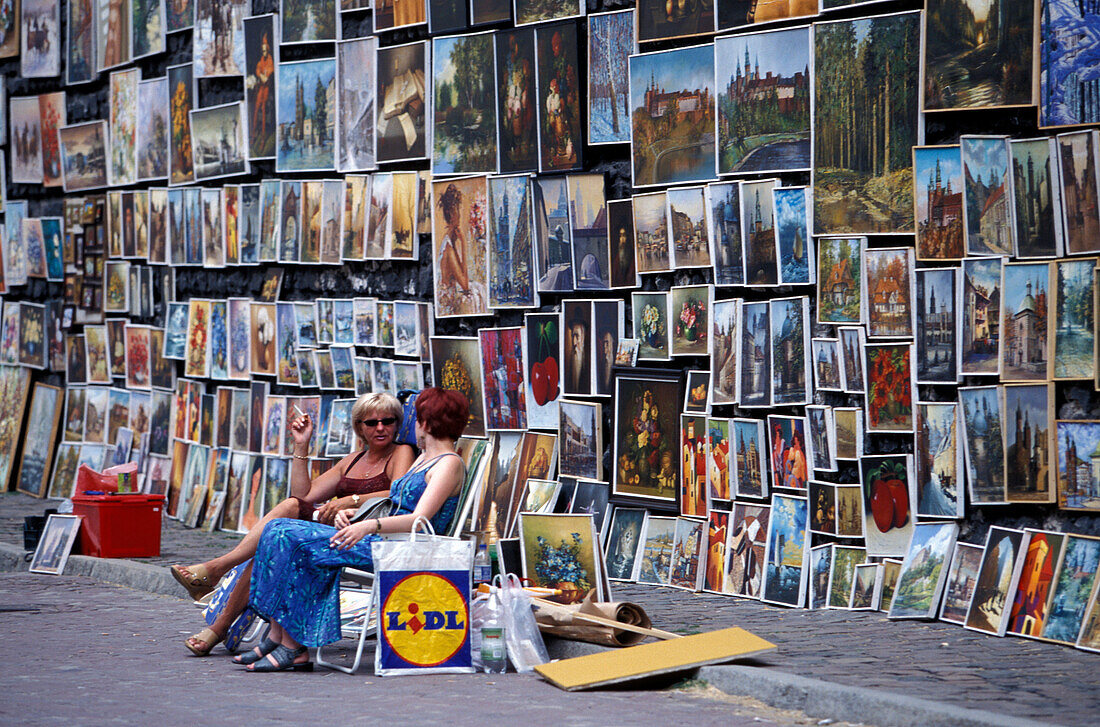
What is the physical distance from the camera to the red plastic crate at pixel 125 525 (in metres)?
9.51

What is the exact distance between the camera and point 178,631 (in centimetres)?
716

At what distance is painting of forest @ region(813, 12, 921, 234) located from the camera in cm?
669

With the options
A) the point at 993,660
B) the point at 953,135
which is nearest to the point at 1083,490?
the point at 993,660

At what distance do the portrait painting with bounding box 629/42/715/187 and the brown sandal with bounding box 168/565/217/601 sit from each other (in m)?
3.20

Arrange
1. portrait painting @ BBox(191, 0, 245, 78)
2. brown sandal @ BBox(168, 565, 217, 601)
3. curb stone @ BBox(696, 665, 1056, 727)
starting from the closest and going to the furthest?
curb stone @ BBox(696, 665, 1056, 727) < brown sandal @ BBox(168, 565, 217, 601) < portrait painting @ BBox(191, 0, 245, 78)

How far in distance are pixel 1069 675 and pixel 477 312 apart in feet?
15.7

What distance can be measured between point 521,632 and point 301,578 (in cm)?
95

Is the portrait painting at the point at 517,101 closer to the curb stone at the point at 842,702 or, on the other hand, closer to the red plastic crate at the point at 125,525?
the red plastic crate at the point at 125,525

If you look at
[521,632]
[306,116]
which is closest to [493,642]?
[521,632]

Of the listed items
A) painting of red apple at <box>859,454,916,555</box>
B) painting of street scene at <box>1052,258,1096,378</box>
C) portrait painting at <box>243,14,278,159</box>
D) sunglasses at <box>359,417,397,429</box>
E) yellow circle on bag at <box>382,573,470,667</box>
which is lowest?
yellow circle on bag at <box>382,573,470,667</box>

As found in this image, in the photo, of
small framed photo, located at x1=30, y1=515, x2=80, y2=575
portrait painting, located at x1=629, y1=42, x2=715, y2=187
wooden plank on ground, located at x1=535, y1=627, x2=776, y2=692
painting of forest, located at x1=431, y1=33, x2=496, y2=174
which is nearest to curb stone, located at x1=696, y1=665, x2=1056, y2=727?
wooden plank on ground, located at x1=535, y1=627, x2=776, y2=692

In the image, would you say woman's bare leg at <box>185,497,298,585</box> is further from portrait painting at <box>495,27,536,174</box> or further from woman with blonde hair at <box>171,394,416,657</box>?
portrait painting at <box>495,27,536,174</box>

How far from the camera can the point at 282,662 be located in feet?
19.5

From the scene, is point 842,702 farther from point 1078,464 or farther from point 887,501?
point 887,501
